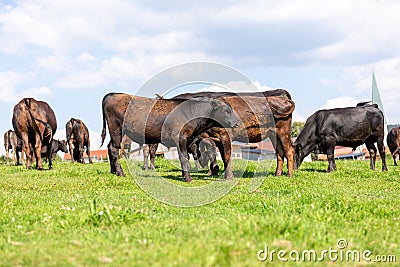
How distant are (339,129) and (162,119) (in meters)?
8.59

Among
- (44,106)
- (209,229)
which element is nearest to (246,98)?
(44,106)

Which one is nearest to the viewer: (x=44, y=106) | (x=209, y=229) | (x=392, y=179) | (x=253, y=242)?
(x=253, y=242)

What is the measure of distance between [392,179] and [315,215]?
9.45 meters

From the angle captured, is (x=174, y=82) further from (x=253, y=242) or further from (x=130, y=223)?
(x=253, y=242)

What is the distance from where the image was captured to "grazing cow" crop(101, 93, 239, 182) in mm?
14516

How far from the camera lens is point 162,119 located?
48.8ft

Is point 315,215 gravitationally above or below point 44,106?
below

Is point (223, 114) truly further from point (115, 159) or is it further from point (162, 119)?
point (115, 159)

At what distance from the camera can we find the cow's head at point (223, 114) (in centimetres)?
1473

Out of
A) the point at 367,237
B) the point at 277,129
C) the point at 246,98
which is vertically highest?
the point at 246,98

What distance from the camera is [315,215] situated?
680 centimetres

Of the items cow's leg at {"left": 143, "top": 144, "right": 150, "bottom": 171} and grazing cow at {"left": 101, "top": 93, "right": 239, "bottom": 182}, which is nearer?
grazing cow at {"left": 101, "top": 93, "right": 239, "bottom": 182}

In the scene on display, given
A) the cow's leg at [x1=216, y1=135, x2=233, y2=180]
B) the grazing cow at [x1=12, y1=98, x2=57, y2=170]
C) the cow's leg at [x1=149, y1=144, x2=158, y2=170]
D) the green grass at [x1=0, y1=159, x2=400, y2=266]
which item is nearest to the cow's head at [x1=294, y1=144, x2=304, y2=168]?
the cow's leg at [x1=149, y1=144, x2=158, y2=170]

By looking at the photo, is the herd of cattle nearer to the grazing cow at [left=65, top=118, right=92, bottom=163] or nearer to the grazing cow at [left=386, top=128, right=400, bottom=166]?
the grazing cow at [left=65, top=118, right=92, bottom=163]
